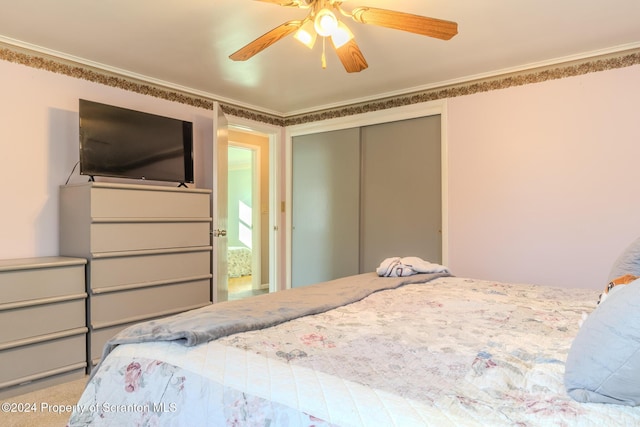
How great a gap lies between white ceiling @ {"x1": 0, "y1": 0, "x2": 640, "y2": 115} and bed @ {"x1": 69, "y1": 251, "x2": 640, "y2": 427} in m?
1.59

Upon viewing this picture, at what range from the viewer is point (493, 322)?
4.64 feet

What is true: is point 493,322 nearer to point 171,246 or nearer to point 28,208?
point 171,246

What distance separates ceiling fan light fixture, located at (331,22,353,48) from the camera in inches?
73.5

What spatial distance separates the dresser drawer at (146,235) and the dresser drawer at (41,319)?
0.37m

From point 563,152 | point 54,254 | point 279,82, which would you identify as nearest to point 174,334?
point 54,254

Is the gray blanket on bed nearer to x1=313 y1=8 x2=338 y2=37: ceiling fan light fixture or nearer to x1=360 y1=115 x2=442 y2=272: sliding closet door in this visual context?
x1=313 y1=8 x2=338 y2=37: ceiling fan light fixture

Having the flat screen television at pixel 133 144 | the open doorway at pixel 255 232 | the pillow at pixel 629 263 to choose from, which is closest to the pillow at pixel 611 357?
the pillow at pixel 629 263

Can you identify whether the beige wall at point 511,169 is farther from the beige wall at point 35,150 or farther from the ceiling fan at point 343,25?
the ceiling fan at point 343,25

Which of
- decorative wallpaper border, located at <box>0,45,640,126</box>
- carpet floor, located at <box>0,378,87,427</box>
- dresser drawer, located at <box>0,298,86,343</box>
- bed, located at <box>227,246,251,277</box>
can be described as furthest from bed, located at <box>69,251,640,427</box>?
bed, located at <box>227,246,251,277</box>

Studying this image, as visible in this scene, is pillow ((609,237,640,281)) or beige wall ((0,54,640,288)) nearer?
pillow ((609,237,640,281))

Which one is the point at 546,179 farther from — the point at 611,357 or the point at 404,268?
the point at 611,357

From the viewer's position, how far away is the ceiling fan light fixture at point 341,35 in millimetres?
1866

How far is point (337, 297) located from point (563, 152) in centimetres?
219

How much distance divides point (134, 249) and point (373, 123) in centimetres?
236
